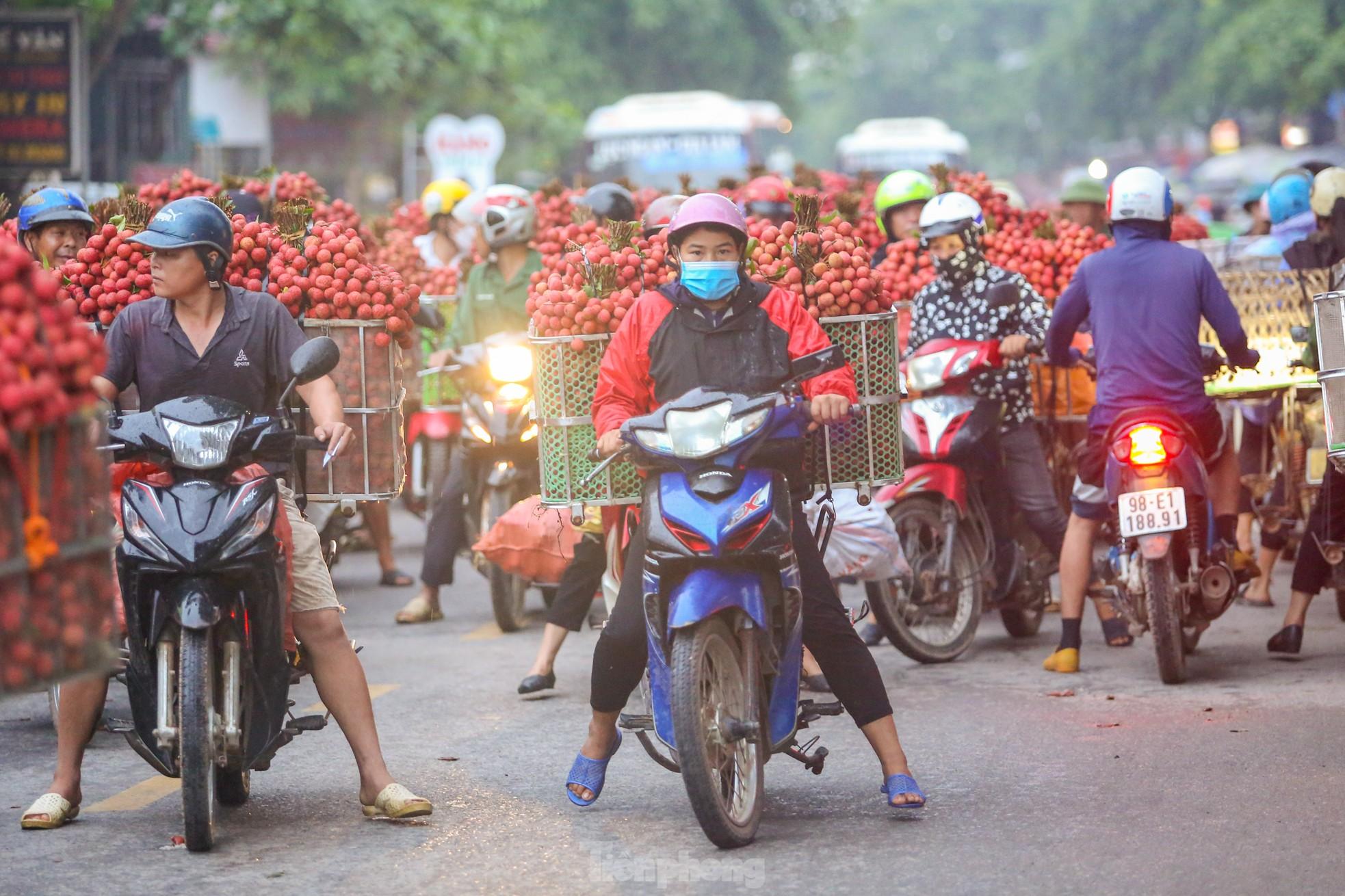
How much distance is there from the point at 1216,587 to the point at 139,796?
417 centimetres

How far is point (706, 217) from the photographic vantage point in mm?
5680

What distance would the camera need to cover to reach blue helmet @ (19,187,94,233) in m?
8.27

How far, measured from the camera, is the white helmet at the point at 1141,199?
309 inches

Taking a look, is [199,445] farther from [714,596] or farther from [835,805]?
[835,805]

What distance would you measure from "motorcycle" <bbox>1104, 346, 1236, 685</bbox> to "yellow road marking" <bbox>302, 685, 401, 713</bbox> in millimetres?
2976

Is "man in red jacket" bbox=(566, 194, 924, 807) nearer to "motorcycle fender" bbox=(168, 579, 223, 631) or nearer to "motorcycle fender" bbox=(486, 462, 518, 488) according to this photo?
"motorcycle fender" bbox=(168, 579, 223, 631)

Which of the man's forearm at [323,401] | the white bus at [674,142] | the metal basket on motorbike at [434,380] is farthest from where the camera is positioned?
the white bus at [674,142]

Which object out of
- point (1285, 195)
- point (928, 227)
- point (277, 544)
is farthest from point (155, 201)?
point (1285, 195)

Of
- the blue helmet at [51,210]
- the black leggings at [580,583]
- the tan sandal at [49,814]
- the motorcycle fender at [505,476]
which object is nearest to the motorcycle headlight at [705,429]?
the tan sandal at [49,814]

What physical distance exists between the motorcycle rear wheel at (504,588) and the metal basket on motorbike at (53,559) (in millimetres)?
5670

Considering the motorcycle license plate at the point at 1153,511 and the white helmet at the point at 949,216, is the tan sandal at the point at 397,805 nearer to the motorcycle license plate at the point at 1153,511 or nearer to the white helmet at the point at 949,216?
the motorcycle license plate at the point at 1153,511

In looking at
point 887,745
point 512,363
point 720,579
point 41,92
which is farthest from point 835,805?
point 41,92

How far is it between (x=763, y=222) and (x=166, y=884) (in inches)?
130

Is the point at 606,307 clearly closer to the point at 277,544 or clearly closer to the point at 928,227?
the point at 277,544
